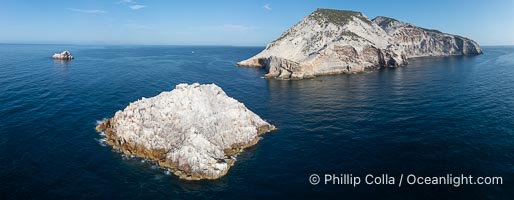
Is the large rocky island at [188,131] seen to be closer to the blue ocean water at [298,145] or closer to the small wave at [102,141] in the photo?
→ the small wave at [102,141]

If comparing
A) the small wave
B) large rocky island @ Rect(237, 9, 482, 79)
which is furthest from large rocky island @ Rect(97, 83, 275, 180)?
large rocky island @ Rect(237, 9, 482, 79)

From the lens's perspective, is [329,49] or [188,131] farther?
[329,49]

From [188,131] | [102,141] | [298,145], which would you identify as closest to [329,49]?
[298,145]

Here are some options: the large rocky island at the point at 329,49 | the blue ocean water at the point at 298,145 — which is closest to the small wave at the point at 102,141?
the blue ocean water at the point at 298,145

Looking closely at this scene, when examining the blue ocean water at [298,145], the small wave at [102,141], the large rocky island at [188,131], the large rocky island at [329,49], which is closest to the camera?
the blue ocean water at [298,145]

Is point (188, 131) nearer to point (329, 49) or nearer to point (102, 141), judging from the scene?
point (102, 141)

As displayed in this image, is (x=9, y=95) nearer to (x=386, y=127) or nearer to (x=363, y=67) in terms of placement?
(x=386, y=127)
